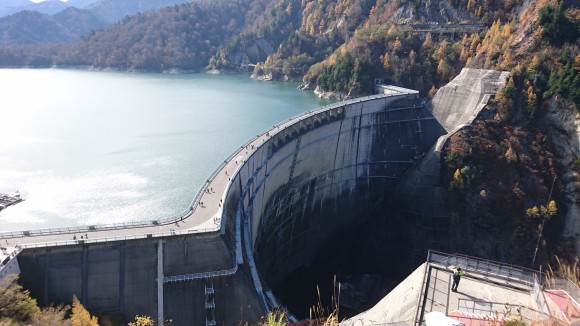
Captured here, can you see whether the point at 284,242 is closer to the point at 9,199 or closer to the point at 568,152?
the point at 9,199

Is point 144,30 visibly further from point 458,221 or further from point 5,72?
point 458,221

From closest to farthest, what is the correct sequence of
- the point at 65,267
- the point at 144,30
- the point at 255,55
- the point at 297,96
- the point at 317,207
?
1. the point at 65,267
2. the point at 317,207
3. the point at 297,96
4. the point at 255,55
5. the point at 144,30

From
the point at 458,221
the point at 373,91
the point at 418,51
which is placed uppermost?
the point at 418,51

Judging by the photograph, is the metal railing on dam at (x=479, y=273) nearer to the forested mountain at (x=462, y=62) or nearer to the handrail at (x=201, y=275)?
the handrail at (x=201, y=275)

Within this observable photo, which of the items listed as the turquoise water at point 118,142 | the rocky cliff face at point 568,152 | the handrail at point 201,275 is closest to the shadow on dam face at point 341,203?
the handrail at point 201,275

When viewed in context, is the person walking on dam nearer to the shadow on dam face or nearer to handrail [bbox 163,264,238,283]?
handrail [bbox 163,264,238,283]

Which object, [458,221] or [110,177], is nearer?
[458,221]

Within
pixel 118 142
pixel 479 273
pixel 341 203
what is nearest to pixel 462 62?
pixel 341 203

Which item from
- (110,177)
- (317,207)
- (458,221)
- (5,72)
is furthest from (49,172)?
(5,72)
